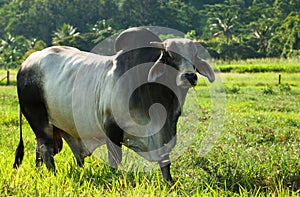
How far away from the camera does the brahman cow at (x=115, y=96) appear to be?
351 cm

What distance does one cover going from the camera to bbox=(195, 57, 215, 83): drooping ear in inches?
138

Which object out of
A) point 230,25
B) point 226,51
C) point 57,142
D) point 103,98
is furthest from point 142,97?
point 230,25

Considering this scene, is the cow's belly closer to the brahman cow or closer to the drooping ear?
the brahman cow

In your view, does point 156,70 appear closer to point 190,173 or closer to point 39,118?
point 190,173

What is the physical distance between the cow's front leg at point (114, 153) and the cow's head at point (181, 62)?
557mm

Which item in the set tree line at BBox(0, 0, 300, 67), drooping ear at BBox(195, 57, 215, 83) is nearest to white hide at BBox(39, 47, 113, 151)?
drooping ear at BBox(195, 57, 215, 83)

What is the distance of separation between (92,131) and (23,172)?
56 centimetres

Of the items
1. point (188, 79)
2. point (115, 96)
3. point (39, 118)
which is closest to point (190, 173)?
point (115, 96)

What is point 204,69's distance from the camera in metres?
3.53

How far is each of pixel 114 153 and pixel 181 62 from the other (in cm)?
83

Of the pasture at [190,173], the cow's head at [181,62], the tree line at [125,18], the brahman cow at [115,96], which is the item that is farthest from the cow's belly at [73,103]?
the tree line at [125,18]

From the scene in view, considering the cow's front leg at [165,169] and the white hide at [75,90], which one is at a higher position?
the white hide at [75,90]

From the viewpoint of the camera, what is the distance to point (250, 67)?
89.4 ft

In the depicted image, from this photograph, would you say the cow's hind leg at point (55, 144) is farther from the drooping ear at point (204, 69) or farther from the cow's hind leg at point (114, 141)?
the drooping ear at point (204, 69)
